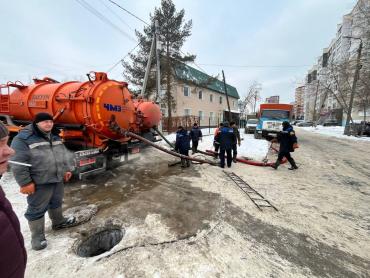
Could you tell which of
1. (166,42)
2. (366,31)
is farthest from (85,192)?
(366,31)

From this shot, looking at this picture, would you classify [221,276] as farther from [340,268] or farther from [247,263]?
[340,268]

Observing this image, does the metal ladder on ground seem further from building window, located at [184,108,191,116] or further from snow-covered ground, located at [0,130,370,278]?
building window, located at [184,108,191,116]

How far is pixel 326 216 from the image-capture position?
13.5 ft

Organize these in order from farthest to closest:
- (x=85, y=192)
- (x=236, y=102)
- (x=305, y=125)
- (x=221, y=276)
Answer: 1. (x=305, y=125)
2. (x=236, y=102)
3. (x=85, y=192)
4. (x=221, y=276)

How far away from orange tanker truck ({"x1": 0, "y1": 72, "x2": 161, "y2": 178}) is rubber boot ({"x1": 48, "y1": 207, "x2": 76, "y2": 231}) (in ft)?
6.01

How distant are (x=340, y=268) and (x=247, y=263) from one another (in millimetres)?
1209

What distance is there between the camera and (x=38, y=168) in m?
2.95

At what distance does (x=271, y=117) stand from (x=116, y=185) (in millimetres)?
13458

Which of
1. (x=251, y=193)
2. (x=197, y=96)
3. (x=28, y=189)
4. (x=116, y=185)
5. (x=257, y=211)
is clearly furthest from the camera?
(x=197, y=96)

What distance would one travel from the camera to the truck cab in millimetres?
15367

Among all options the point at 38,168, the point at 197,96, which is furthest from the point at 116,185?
the point at 197,96

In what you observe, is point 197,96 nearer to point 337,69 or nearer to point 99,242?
point 337,69

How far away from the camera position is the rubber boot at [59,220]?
3.40 metres

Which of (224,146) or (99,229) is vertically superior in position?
(224,146)
